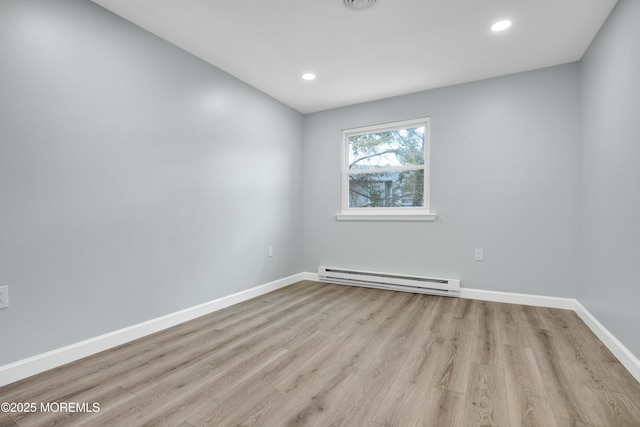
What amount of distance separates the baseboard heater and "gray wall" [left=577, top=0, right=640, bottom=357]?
1.13 m

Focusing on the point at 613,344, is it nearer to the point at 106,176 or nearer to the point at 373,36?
the point at 373,36

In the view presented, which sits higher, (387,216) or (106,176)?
(106,176)

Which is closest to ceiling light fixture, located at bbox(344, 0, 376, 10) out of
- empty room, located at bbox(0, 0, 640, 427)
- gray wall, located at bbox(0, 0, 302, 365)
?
empty room, located at bbox(0, 0, 640, 427)

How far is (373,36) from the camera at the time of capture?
7.72 ft

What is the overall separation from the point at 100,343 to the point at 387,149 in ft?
11.2

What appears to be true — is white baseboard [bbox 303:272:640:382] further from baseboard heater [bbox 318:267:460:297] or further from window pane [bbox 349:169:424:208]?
window pane [bbox 349:169:424:208]

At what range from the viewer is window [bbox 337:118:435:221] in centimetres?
351

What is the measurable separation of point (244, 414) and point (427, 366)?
1.08 m

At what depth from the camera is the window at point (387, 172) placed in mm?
3510

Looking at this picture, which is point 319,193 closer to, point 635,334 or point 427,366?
point 427,366

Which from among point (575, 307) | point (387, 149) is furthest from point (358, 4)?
point (575, 307)

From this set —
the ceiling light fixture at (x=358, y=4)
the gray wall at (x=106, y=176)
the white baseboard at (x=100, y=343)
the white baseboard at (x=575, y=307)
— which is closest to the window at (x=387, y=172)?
the white baseboard at (x=575, y=307)

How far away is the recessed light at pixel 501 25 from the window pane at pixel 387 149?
1.32 m

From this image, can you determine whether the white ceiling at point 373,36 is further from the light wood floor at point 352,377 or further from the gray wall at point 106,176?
the light wood floor at point 352,377
